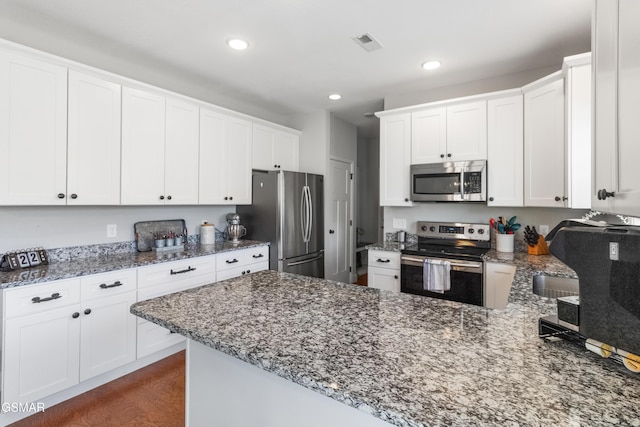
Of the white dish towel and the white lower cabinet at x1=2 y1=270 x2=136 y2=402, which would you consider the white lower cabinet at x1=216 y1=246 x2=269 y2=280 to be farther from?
the white dish towel

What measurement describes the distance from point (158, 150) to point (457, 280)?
294cm

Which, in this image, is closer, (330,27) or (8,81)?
(8,81)

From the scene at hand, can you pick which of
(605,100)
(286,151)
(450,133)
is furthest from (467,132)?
(605,100)

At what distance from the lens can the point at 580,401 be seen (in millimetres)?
691

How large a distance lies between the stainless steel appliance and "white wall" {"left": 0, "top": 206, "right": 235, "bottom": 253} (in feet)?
8.15

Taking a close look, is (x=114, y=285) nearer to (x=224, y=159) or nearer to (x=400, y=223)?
(x=224, y=159)

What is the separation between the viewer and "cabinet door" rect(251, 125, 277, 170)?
385 cm

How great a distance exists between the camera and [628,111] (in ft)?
2.38

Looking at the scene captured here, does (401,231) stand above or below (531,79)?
below

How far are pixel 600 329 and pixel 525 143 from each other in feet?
8.14

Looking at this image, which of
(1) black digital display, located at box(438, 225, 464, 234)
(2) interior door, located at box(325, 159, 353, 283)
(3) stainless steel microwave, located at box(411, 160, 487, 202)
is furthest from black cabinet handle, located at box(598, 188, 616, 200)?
(2) interior door, located at box(325, 159, 353, 283)

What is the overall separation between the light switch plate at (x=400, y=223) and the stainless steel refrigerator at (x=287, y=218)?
3.22ft

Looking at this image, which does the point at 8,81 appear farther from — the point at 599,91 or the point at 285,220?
the point at 599,91

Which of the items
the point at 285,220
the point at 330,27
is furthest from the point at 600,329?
the point at 285,220
